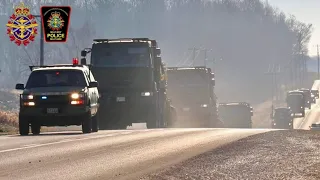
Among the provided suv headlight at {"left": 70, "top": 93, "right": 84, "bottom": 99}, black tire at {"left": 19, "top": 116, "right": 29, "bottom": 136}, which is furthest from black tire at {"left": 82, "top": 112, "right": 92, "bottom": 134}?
black tire at {"left": 19, "top": 116, "right": 29, "bottom": 136}

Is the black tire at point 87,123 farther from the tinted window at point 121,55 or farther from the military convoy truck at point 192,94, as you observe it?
the military convoy truck at point 192,94

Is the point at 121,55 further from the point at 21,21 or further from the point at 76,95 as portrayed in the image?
the point at 21,21

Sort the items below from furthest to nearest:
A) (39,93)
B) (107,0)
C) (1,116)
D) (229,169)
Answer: (107,0)
(1,116)
(39,93)
(229,169)

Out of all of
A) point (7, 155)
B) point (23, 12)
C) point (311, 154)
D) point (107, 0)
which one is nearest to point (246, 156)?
point (311, 154)

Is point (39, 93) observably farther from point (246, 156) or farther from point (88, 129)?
point (246, 156)

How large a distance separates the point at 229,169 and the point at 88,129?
14.6m

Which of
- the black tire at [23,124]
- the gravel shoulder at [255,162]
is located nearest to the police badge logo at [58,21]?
the black tire at [23,124]

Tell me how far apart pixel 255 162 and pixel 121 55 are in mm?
21227

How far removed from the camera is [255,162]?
1578 centimetres

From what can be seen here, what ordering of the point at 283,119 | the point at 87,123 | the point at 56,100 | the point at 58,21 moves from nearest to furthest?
the point at 56,100 < the point at 87,123 < the point at 58,21 < the point at 283,119

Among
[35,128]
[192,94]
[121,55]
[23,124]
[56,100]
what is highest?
[121,55]

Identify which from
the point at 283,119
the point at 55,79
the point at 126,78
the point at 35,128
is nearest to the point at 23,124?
the point at 35,128

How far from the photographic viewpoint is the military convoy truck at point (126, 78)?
3666 centimetres

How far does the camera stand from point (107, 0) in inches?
7790
